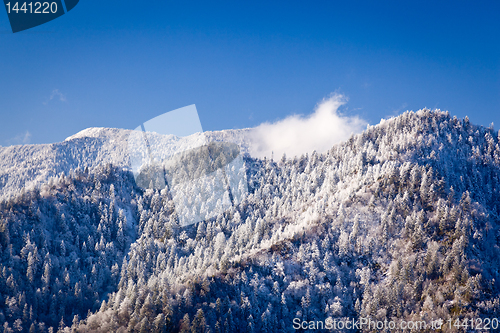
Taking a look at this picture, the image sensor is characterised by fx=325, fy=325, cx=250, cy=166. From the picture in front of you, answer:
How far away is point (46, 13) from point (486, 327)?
152 m

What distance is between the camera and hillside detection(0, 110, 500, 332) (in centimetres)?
11981

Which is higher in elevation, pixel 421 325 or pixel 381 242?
pixel 381 242

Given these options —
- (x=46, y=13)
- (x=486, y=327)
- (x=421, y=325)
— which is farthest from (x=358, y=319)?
(x=46, y=13)

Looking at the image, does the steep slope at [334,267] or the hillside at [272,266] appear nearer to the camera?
the steep slope at [334,267]

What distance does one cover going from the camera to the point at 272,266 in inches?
5768

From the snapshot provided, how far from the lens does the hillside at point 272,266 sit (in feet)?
393

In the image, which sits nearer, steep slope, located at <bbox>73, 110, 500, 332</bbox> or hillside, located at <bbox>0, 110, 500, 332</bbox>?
steep slope, located at <bbox>73, 110, 500, 332</bbox>

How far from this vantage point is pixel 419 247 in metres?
152

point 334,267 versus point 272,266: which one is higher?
point 272,266

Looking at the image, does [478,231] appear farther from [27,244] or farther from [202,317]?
[27,244]

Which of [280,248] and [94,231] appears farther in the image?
[94,231]

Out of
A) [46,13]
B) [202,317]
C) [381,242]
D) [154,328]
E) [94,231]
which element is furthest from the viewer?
[94,231]

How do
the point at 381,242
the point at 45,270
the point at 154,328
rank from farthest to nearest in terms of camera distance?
the point at 381,242 → the point at 45,270 → the point at 154,328

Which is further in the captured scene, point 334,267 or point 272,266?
point 334,267
